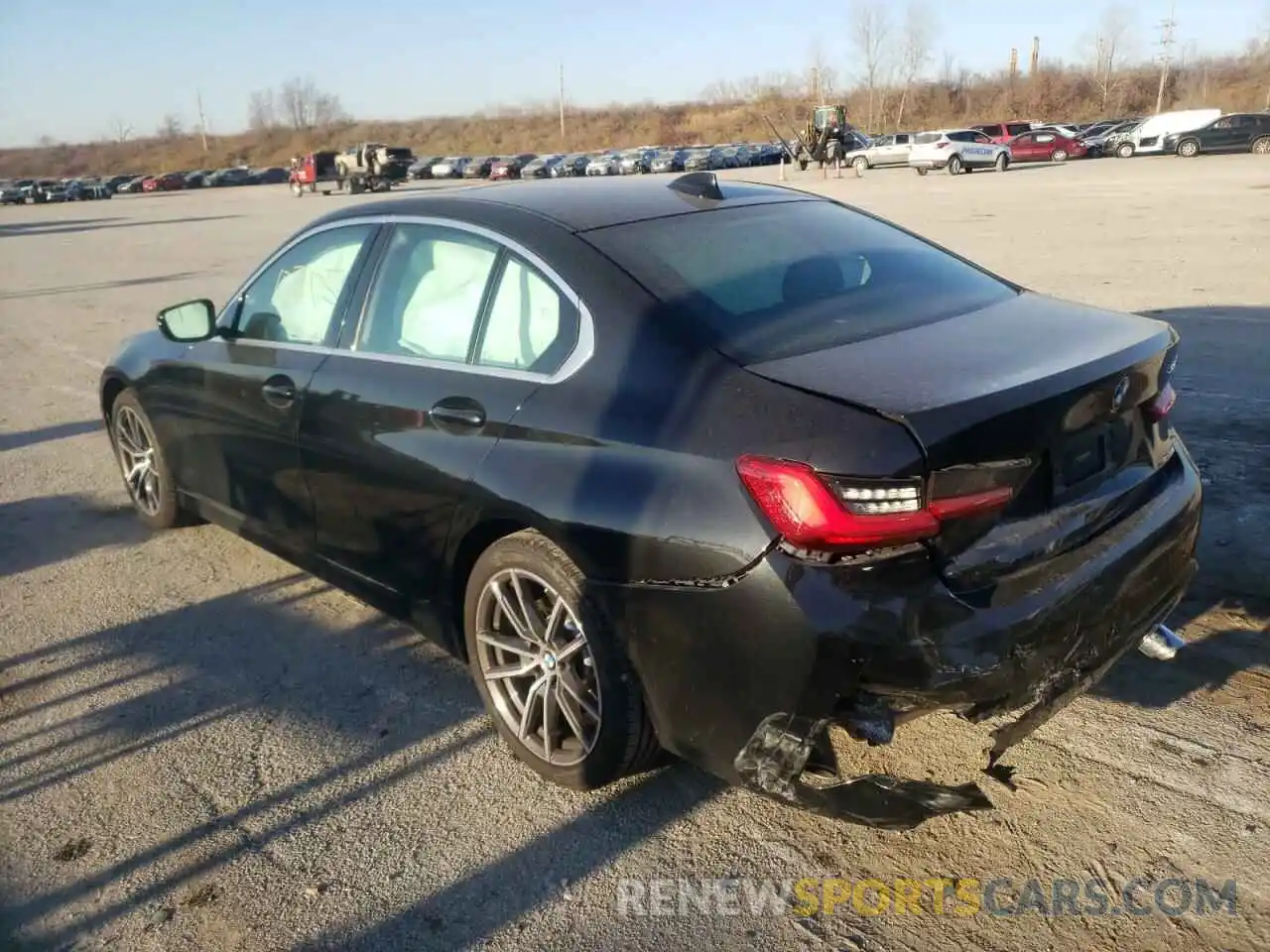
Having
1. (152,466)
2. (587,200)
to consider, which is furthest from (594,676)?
(152,466)

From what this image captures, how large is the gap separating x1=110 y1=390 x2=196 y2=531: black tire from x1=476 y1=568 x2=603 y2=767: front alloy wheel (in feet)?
8.58

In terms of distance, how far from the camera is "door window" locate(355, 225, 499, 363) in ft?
11.3

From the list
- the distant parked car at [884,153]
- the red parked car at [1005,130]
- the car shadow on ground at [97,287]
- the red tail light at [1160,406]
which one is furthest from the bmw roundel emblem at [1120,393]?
the red parked car at [1005,130]

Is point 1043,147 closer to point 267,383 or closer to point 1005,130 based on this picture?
point 1005,130

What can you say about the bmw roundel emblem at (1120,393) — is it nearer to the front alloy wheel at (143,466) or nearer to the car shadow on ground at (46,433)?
the front alloy wheel at (143,466)

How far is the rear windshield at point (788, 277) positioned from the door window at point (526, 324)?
0.22 metres

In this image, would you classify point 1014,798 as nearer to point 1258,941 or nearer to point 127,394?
point 1258,941

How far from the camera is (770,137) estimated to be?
89312 millimetres

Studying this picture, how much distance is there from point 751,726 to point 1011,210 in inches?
848

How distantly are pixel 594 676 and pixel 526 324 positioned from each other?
1.08 meters

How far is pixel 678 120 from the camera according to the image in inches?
4309

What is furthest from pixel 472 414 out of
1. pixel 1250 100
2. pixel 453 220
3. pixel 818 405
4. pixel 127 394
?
pixel 1250 100

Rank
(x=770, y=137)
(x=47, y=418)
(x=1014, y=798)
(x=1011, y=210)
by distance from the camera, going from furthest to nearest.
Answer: (x=770, y=137), (x=1011, y=210), (x=47, y=418), (x=1014, y=798)

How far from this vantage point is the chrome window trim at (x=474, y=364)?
3021mm
